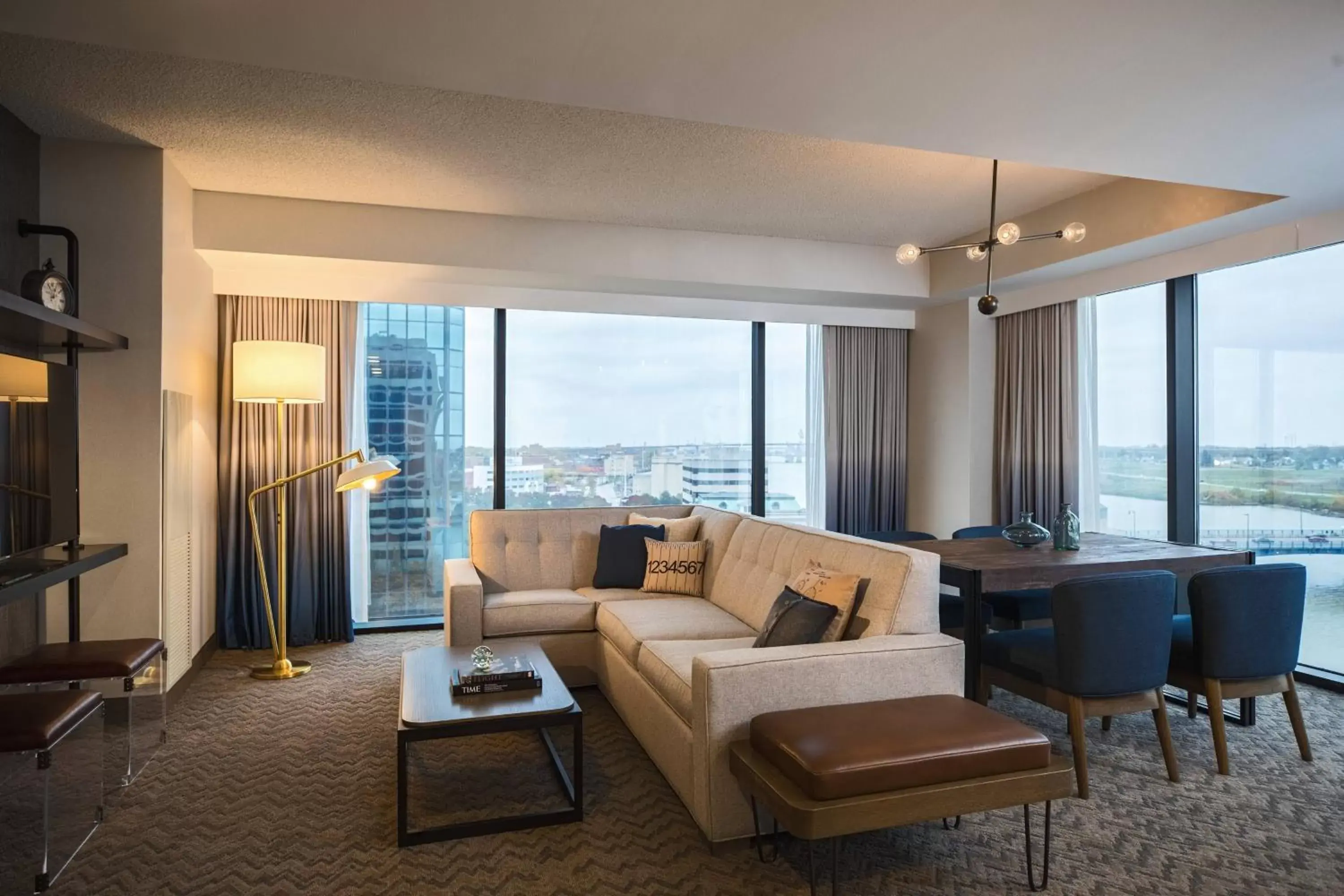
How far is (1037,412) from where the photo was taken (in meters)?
5.76

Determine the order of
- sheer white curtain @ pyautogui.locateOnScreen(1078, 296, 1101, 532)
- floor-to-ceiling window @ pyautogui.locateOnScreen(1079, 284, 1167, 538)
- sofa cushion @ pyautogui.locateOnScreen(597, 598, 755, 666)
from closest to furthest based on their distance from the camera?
sofa cushion @ pyautogui.locateOnScreen(597, 598, 755, 666)
floor-to-ceiling window @ pyautogui.locateOnScreen(1079, 284, 1167, 538)
sheer white curtain @ pyautogui.locateOnScreen(1078, 296, 1101, 532)

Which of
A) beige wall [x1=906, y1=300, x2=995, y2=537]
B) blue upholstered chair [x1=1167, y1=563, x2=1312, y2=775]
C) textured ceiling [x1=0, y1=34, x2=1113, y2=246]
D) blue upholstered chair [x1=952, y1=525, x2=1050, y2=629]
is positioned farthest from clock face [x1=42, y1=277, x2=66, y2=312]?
beige wall [x1=906, y1=300, x2=995, y2=537]

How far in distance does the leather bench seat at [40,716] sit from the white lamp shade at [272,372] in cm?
206

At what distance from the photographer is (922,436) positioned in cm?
670

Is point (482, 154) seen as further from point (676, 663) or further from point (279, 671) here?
point (279, 671)

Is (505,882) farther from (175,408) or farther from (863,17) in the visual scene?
(175,408)

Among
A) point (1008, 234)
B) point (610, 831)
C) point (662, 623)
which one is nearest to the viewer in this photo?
point (610, 831)

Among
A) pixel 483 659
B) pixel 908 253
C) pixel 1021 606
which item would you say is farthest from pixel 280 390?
pixel 1021 606

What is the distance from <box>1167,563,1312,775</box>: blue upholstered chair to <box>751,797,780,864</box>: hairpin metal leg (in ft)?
6.02

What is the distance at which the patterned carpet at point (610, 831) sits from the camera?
7.82 ft

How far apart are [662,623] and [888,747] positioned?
5.59 ft

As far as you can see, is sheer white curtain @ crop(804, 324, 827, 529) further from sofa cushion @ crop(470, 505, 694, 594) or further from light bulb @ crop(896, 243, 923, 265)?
light bulb @ crop(896, 243, 923, 265)

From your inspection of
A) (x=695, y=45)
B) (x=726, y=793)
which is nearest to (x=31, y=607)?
(x=726, y=793)

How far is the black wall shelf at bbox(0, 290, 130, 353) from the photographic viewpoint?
110 inches
